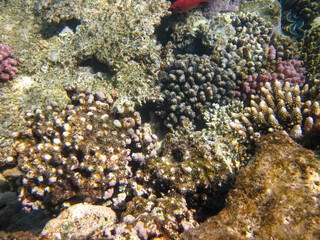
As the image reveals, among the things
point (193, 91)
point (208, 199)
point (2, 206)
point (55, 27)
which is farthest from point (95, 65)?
point (208, 199)

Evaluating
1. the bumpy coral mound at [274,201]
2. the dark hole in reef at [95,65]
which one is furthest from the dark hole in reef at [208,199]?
the dark hole in reef at [95,65]

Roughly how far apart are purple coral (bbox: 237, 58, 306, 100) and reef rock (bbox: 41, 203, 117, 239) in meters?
3.68

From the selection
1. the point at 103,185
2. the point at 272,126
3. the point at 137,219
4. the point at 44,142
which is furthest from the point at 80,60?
the point at 272,126

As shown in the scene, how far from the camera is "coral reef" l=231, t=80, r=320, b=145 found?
3082mm

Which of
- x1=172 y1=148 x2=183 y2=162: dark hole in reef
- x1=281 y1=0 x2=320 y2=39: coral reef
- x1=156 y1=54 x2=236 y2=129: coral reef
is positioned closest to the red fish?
x1=156 y1=54 x2=236 y2=129: coral reef

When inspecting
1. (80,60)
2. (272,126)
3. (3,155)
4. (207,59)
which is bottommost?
(3,155)

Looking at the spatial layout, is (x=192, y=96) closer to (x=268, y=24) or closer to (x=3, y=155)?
(x=268, y=24)

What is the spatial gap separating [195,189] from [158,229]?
805mm

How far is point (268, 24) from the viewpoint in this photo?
17.6 ft

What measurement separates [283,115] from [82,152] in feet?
11.7

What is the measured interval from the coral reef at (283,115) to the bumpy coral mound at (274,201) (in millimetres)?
1053

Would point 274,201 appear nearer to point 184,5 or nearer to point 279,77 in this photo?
point 279,77

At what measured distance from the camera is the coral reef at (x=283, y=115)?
121 inches

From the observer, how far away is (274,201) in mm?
1967
